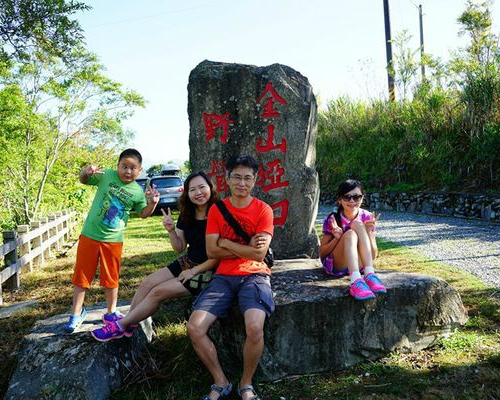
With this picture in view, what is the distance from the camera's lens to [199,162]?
513 centimetres

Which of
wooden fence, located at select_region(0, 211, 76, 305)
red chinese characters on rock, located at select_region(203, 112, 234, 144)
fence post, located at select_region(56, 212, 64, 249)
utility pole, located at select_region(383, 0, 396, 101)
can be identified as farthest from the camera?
utility pole, located at select_region(383, 0, 396, 101)

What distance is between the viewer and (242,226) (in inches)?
121

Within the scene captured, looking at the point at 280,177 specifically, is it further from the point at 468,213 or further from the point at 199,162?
the point at 468,213

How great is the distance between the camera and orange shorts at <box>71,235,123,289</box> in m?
3.34

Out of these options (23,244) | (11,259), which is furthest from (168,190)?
(11,259)

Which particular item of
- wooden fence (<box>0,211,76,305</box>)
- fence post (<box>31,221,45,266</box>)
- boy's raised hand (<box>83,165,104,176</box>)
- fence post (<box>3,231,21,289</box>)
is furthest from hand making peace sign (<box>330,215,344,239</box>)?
fence post (<box>31,221,45,266</box>)

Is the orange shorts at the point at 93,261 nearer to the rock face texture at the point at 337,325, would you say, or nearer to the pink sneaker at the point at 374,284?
the rock face texture at the point at 337,325

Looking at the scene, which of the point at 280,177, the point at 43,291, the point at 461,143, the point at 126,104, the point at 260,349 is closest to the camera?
the point at 260,349

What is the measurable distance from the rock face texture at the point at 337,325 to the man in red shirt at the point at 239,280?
0.82 feet

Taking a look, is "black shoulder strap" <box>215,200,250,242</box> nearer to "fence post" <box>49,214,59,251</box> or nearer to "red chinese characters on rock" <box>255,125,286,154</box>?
"red chinese characters on rock" <box>255,125,286,154</box>

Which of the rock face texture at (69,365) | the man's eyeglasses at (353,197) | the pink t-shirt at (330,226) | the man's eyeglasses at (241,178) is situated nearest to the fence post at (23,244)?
the rock face texture at (69,365)

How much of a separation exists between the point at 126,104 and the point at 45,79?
120 inches

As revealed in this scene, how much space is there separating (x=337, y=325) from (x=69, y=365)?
182 cm

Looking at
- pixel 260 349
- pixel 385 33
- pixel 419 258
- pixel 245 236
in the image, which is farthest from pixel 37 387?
pixel 385 33
